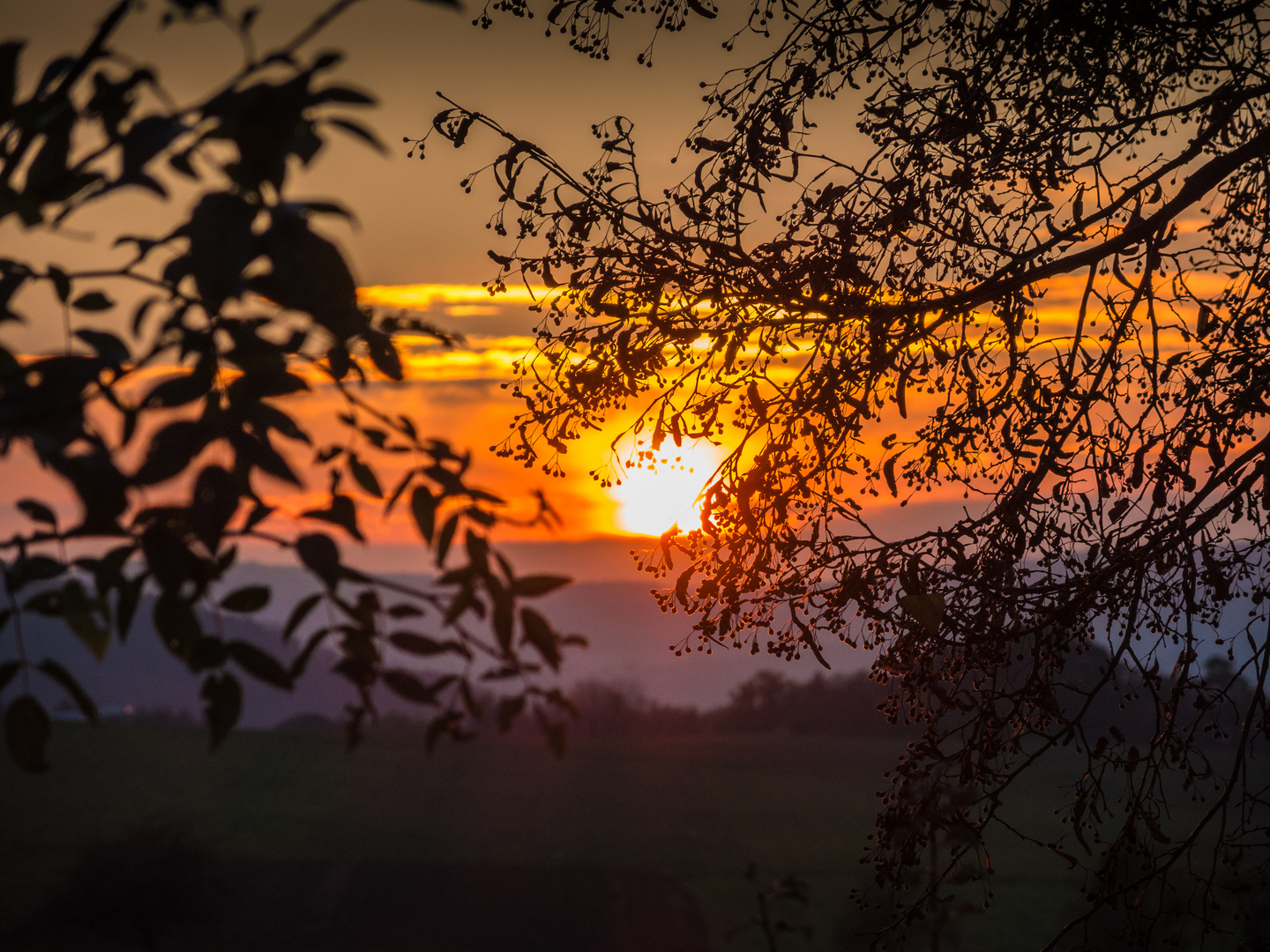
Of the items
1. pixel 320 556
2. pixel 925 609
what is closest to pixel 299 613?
pixel 320 556

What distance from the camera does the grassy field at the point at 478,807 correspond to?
54.7 metres

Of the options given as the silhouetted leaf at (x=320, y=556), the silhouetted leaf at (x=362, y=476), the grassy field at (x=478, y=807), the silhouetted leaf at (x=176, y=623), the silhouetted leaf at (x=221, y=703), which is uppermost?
the silhouetted leaf at (x=362, y=476)

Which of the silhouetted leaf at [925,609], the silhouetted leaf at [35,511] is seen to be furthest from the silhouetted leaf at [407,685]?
the silhouetted leaf at [925,609]

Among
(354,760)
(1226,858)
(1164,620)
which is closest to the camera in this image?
(1226,858)

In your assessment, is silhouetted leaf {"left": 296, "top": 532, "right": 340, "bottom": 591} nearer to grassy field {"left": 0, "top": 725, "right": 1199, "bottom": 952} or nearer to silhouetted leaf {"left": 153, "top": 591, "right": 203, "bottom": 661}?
silhouetted leaf {"left": 153, "top": 591, "right": 203, "bottom": 661}

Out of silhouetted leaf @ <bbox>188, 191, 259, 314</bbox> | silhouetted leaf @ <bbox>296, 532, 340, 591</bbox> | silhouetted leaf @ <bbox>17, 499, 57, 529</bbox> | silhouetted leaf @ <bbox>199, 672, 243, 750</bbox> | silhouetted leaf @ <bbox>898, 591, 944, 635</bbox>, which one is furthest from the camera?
silhouetted leaf @ <bbox>898, 591, 944, 635</bbox>

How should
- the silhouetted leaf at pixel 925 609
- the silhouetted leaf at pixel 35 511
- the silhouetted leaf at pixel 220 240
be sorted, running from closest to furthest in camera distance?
the silhouetted leaf at pixel 220 240
the silhouetted leaf at pixel 35 511
the silhouetted leaf at pixel 925 609

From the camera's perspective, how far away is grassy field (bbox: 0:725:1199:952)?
54656 millimetres

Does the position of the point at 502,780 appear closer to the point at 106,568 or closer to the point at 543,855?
the point at 543,855

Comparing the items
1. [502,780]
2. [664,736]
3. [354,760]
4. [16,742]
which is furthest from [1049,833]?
[16,742]

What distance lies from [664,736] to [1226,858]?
6617cm

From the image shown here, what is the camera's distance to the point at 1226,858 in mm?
4992

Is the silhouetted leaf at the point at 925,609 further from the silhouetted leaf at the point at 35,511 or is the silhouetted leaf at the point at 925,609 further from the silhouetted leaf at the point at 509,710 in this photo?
the silhouetted leaf at the point at 35,511

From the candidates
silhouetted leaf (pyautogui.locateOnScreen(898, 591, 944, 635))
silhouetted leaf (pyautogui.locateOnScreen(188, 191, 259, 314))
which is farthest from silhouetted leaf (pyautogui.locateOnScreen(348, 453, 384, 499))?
silhouetted leaf (pyautogui.locateOnScreen(898, 591, 944, 635))
